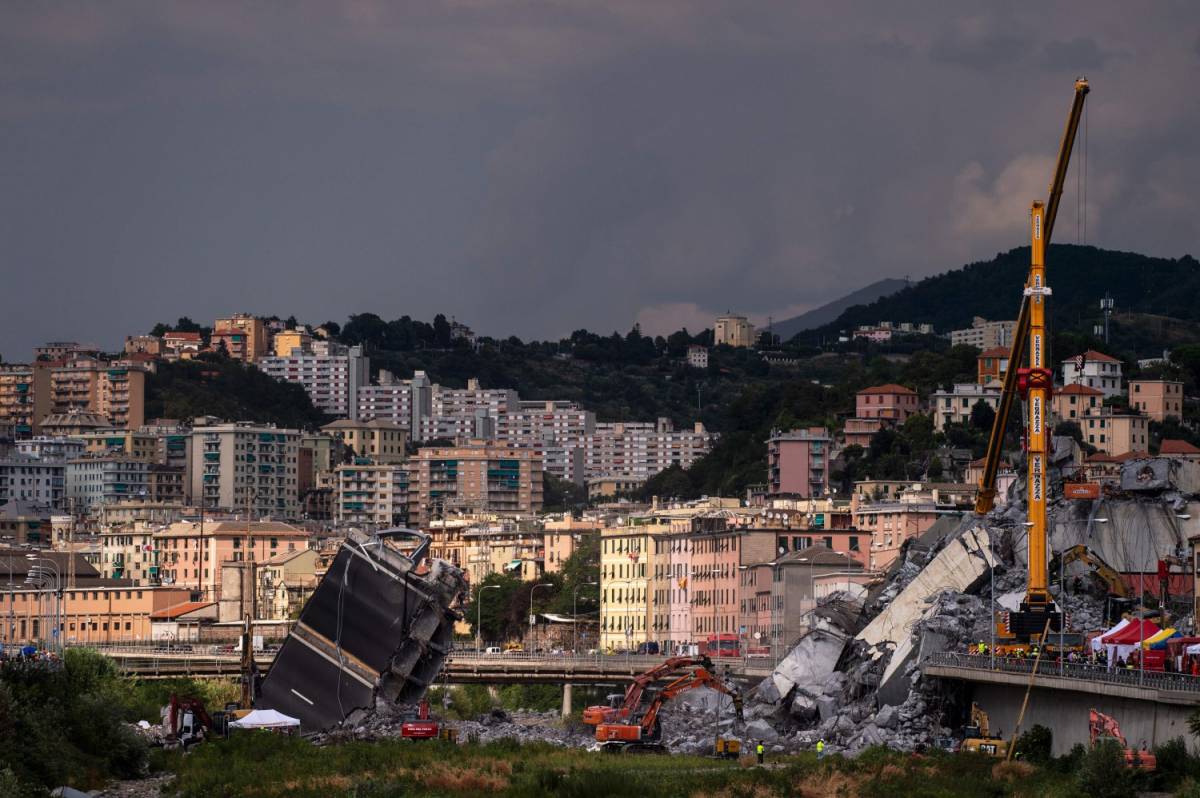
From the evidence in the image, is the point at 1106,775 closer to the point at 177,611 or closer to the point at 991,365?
the point at 177,611

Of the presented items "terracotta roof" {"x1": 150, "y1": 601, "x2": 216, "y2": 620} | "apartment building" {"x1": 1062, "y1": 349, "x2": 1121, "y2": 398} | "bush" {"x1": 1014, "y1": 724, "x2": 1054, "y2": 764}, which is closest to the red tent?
"bush" {"x1": 1014, "y1": 724, "x2": 1054, "y2": 764}

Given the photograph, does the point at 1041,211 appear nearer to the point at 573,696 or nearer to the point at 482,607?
the point at 573,696

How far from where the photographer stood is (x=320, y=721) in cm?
8100

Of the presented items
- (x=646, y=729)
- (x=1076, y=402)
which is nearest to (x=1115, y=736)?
(x=646, y=729)

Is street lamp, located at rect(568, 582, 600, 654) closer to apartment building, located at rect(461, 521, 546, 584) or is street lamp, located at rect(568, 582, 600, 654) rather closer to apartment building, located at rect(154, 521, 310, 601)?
apartment building, located at rect(461, 521, 546, 584)

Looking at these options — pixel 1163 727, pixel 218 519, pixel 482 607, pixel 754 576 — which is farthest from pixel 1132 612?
pixel 218 519

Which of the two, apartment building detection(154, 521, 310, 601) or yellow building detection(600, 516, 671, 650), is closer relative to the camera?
yellow building detection(600, 516, 671, 650)

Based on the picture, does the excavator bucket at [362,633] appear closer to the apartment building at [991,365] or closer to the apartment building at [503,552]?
the apartment building at [503,552]

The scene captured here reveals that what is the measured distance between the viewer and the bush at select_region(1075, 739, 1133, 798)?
52094mm

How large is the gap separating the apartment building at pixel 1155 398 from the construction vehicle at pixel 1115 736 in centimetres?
12152

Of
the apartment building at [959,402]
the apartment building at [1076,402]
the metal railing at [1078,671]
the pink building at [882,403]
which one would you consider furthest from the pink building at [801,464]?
the metal railing at [1078,671]

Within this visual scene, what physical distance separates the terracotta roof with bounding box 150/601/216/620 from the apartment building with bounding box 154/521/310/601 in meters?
18.2

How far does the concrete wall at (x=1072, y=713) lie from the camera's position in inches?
2158

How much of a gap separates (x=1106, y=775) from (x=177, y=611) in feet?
320
